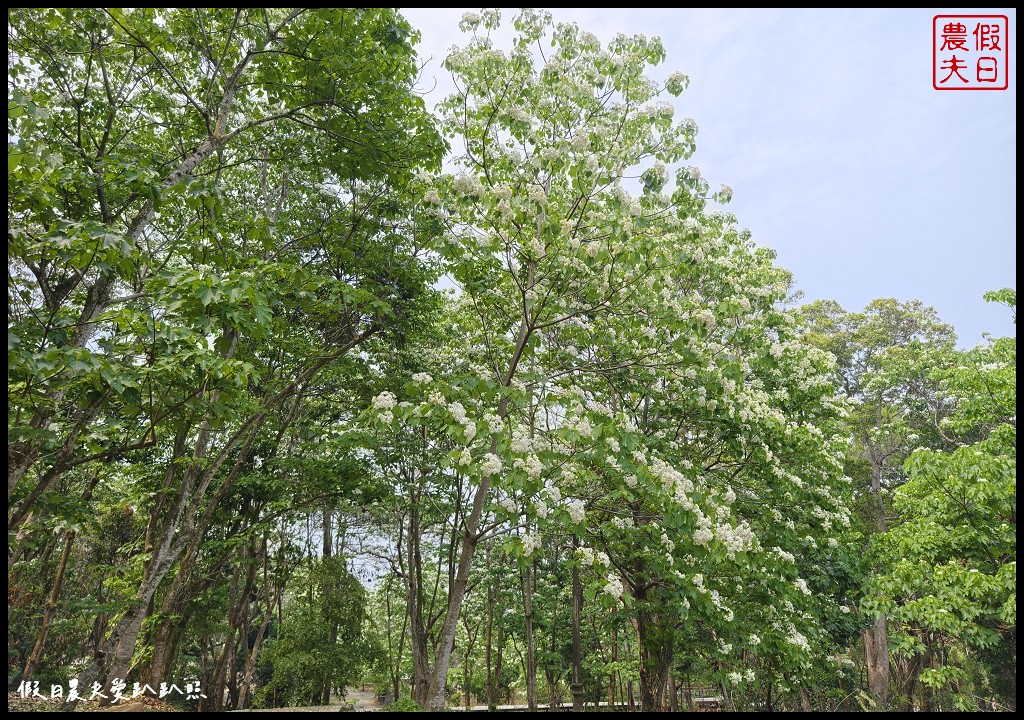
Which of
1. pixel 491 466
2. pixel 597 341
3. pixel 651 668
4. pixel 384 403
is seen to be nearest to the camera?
pixel 491 466

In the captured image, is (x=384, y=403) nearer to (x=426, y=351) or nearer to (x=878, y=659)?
(x=426, y=351)

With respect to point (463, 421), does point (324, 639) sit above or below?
below

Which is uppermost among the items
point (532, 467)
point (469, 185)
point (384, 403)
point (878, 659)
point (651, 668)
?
point (469, 185)

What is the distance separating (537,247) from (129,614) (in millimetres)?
6927

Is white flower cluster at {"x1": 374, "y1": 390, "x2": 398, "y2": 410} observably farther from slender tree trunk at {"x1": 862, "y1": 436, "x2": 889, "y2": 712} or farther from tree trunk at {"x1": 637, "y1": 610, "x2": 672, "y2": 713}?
slender tree trunk at {"x1": 862, "y1": 436, "x2": 889, "y2": 712}

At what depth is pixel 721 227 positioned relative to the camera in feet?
30.8

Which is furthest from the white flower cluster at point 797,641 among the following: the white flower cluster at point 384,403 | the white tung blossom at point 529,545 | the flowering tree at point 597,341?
the white flower cluster at point 384,403

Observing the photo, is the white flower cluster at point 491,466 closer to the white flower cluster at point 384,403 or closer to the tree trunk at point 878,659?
the white flower cluster at point 384,403

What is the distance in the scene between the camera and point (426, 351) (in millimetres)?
9062

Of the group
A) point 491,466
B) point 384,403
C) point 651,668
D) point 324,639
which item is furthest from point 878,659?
point 384,403

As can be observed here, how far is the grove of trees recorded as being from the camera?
4355mm

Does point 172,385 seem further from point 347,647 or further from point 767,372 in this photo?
point 347,647

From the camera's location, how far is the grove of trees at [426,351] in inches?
171

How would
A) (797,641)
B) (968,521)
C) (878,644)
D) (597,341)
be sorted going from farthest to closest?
1. (878,644)
2. (968,521)
3. (797,641)
4. (597,341)
